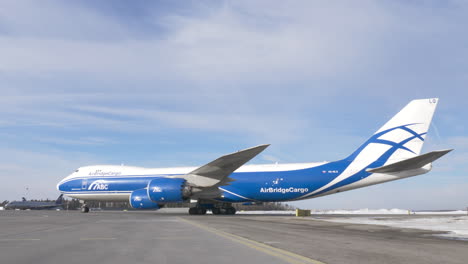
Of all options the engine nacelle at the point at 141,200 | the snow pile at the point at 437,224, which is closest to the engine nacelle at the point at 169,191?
the engine nacelle at the point at 141,200

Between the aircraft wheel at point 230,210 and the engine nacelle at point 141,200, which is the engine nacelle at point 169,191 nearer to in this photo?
the engine nacelle at point 141,200

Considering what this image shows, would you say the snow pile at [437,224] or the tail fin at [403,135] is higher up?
the tail fin at [403,135]

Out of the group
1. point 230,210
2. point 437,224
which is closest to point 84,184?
point 230,210

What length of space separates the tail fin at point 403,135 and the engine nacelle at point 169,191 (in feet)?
41.8

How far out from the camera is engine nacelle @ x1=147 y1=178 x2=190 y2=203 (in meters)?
27.4

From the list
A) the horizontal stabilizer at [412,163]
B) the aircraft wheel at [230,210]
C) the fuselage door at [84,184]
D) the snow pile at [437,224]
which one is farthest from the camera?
the fuselage door at [84,184]

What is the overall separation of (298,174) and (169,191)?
9504 mm

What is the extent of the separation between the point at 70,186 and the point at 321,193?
2377 cm

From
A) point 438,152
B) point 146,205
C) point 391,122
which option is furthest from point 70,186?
point 438,152

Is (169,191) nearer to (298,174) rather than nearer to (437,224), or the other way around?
(298,174)

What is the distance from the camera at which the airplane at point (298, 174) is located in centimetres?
2716

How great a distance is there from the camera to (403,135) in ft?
90.5

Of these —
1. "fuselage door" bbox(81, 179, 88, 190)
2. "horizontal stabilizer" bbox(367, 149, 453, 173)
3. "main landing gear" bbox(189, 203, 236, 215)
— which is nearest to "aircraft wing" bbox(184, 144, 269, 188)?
"main landing gear" bbox(189, 203, 236, 215)

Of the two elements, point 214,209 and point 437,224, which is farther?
point 214,209
